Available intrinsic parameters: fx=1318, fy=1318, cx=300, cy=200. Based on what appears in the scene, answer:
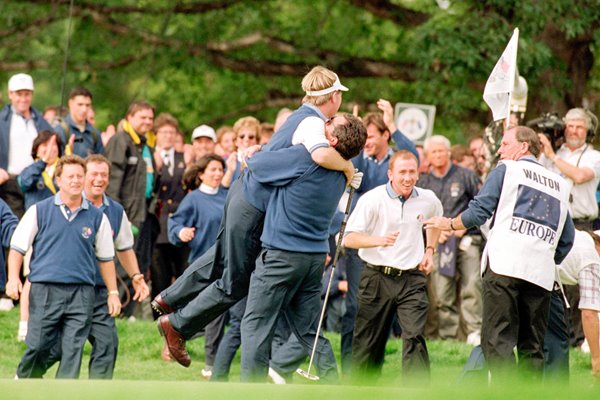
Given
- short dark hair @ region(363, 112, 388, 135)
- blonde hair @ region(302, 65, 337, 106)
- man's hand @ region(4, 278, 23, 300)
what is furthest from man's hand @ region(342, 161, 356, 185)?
short dark hair @ region(363, 112, 388, 135)

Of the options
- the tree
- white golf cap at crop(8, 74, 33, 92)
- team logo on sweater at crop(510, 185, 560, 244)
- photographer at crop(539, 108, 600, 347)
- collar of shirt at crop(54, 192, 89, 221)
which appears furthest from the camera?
the tree

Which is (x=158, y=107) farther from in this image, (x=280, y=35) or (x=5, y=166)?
(x=5, y=166)

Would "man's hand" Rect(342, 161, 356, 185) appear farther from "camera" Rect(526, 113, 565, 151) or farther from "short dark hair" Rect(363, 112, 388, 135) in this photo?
"camera" Rect(526, 113, 565, 151)

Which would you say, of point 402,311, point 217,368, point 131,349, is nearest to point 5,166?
point 131,349

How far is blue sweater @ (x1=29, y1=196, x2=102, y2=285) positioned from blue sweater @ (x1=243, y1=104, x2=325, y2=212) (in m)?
1.73

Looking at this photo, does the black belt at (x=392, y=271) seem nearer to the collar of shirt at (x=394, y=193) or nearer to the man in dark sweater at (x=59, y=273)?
the collar of shirt at (x=394, y=193)

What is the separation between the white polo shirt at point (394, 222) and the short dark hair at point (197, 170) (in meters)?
2.43

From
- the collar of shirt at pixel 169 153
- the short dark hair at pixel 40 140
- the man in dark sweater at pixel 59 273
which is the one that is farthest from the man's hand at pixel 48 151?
the man in dark sweater at pixel 59 273

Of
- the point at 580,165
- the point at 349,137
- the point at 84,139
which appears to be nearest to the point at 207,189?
the point at 84,139

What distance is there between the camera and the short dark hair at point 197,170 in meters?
13.0

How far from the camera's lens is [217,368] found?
11.4m

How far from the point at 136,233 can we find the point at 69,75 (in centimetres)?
1087

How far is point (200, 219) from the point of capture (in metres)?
12.9

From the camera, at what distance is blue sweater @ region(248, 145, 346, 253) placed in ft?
30.0
